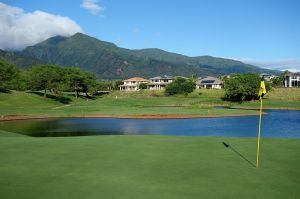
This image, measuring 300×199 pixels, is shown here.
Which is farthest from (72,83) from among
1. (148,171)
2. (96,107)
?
(148,171)

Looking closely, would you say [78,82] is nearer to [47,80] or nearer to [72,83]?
[72,83]

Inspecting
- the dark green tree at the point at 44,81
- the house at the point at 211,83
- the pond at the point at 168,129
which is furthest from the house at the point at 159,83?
the pond at the point at 168,129

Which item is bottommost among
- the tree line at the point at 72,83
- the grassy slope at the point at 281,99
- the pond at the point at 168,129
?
the pond at the point at 168,129

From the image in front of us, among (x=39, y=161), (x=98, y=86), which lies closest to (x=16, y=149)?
(x=39, y=161)

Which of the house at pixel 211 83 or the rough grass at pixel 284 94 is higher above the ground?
the house at pixel 211 83

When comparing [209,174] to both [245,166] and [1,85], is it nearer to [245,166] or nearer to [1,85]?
[245,166]

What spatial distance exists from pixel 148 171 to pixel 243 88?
298ft

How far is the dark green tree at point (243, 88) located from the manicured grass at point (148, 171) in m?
82.2

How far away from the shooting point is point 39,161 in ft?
55.1

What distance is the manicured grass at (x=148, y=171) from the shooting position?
11.9 meters

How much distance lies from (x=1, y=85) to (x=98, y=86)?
137ft

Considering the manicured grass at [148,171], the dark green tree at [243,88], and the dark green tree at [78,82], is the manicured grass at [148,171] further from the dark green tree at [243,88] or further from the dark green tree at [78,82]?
the dark green tree at [78,82]

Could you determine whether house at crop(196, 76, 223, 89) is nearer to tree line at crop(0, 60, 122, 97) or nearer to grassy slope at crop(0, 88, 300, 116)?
grassy slope at crop(0, 88, 300, 116)

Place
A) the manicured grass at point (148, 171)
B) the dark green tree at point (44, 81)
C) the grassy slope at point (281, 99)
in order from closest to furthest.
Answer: the manicured grass at point (148, 171) → the grassy slope at point (281, 99) → the dark green tree at point (44, 81)
